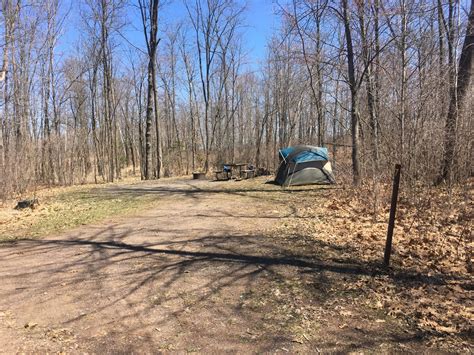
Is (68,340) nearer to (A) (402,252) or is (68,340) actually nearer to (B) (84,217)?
(A) (402,252)

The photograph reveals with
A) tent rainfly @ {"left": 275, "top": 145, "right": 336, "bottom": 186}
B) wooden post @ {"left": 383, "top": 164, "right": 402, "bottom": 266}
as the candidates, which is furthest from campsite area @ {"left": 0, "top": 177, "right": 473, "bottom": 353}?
tent rainfly @ {"left": 275, "top": 145, "right": 336, "bottom": 186}

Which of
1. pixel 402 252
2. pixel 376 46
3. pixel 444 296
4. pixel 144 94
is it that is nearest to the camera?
pixel 444 296

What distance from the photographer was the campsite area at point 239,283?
3.18 m

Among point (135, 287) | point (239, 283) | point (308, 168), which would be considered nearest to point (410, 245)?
point (239, 283)

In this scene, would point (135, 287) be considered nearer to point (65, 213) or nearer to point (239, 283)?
point (239, 283)

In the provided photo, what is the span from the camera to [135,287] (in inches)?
169

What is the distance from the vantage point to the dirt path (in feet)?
10.5

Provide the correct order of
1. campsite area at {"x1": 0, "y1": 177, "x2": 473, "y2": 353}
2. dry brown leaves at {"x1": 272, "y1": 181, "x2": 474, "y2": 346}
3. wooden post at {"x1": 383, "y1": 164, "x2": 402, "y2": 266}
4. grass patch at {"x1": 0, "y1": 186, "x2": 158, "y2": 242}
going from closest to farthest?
campsite area at {"x1": 0, "y1": 177, "x2": 473, "y2": 353}
dry brown leaves at {"x1": 272, "y1": 181, "x2": 474, "y2": 346}
wooden post at {"x1": 383, "y1": 164, "x2": 402, "y2": 266}
grass patch at {"x1": 0, "y1": 186, "x2": 158, "y2": 242}

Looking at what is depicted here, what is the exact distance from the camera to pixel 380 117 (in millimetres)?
9672

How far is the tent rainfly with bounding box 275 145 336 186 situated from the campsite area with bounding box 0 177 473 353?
15.7 ft

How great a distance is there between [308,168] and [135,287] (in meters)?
9.51

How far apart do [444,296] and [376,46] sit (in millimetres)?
9532

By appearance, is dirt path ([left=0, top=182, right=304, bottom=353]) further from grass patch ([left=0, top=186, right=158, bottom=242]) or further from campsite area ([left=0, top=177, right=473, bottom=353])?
grass patch ([left=0, top=186, right=158, bottom=242])

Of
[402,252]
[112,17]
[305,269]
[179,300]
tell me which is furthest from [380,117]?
[112,17]
